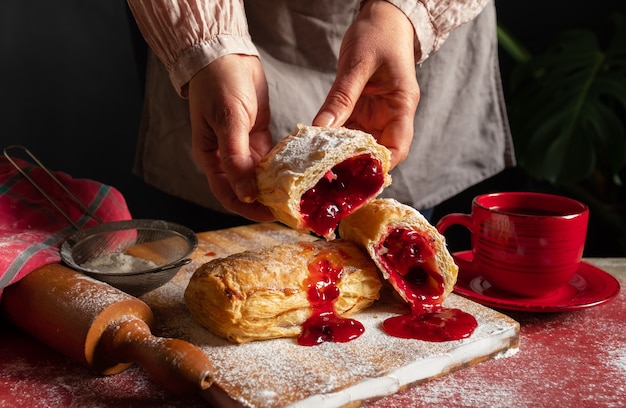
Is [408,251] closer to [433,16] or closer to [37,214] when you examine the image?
[433,16]

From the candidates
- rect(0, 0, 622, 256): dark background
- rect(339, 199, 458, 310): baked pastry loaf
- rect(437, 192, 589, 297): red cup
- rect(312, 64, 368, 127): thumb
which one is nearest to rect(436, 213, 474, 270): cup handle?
rect(437, 192, 589, 297): red cup

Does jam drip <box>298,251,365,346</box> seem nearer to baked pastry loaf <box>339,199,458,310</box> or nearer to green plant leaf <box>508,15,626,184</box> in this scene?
baked pastry loaf <box>339,199,458,310</box>

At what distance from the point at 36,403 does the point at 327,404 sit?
0.50 metres

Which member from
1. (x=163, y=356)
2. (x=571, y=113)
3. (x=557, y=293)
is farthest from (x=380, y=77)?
(x=571, y=113)

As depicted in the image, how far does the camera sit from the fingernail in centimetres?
151

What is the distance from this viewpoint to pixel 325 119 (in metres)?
1.52

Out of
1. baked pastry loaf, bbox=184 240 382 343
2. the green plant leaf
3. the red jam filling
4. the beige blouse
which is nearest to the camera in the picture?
baked pastry loaf, bbox=184 240 382 343

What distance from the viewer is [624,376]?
1.25m

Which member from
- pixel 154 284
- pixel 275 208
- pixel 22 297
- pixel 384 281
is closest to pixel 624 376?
pixel 384 281

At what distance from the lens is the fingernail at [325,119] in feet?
4.96

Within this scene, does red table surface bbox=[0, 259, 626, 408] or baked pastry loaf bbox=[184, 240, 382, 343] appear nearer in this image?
red table surface bbox=[0, 259, 626, 408]

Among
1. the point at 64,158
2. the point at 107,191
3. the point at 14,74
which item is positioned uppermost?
the point at 14,74

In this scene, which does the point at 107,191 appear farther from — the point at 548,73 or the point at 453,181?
the point at 548,73

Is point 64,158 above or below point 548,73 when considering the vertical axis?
below
